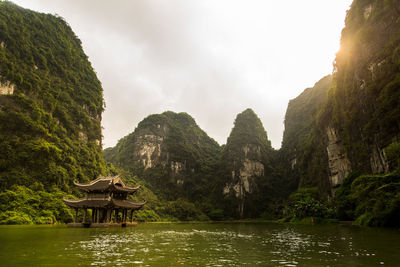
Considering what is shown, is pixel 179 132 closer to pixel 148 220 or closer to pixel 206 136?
pixel 206 136

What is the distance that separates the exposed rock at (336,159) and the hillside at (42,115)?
4818 cm

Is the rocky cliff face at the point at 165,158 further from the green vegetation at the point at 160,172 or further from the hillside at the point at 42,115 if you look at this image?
the hillside at the point at 42,115

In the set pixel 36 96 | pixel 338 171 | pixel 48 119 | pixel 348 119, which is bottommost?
pixel 338 171

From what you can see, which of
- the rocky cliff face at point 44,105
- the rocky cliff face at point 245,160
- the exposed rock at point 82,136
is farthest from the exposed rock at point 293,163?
the exposed rock at point 82,136

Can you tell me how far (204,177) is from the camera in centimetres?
12231

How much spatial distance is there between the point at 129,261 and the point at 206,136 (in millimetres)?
149741

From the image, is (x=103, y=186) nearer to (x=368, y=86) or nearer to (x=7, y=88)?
(x=7, y=88)

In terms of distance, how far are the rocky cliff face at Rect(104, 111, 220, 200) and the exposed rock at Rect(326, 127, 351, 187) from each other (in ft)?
225

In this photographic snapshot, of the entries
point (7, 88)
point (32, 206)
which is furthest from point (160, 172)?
point (32, 206)

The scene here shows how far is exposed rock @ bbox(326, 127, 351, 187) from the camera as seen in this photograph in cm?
4653

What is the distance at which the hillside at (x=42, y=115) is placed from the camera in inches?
1419

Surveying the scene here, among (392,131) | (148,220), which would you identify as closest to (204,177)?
(148,220)

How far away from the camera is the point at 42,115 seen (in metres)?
47.3

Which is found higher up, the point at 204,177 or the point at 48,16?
the point at 48,16
